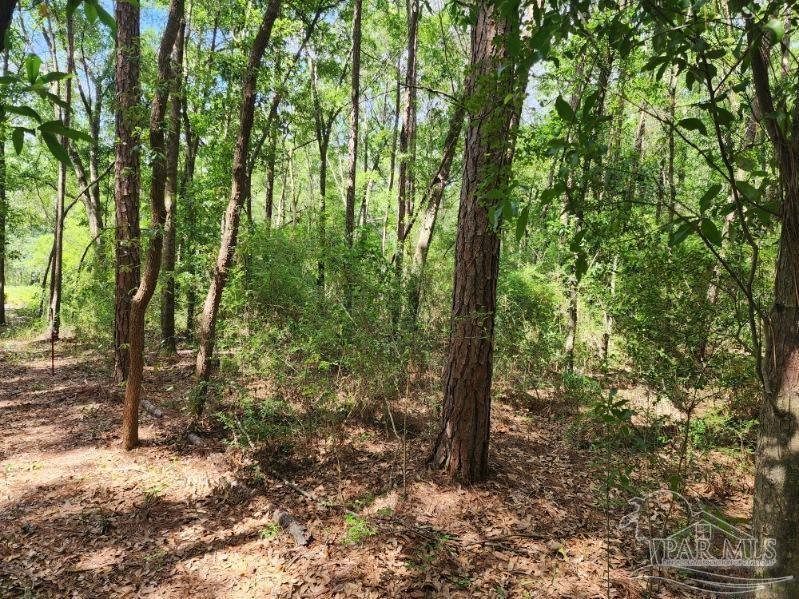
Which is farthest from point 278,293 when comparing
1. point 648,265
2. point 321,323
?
point 648,265

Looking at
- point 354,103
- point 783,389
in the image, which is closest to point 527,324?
point 354,103

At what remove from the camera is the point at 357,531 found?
155 inches

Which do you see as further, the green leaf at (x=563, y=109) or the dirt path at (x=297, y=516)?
the dirt path at (x=297, y=516)

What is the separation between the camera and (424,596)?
333cm

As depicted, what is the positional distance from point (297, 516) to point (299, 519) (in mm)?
71

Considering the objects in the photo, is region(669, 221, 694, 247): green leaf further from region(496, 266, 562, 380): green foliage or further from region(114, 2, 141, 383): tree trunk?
region(114, 2, 141, 383): tree trunk

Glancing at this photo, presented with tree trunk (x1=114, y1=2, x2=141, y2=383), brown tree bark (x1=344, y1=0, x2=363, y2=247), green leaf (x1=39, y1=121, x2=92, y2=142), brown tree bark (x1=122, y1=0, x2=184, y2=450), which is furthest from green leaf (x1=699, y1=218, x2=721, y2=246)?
brown tree bark (x1=344, y1=0, x2=363, y2=247)

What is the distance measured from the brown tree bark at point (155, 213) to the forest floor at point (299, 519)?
63cm

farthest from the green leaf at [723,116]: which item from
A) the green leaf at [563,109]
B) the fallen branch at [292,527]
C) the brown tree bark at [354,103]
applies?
the brown tree bark at [354,103]

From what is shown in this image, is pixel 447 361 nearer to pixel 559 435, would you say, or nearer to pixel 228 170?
pixel 559 435

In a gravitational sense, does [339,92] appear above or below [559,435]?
above

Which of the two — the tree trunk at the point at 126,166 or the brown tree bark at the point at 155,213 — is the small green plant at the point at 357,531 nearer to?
the brown tree bark at the point at 155,213

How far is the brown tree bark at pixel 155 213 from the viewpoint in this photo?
4.68 m

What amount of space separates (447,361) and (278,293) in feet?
13.0
